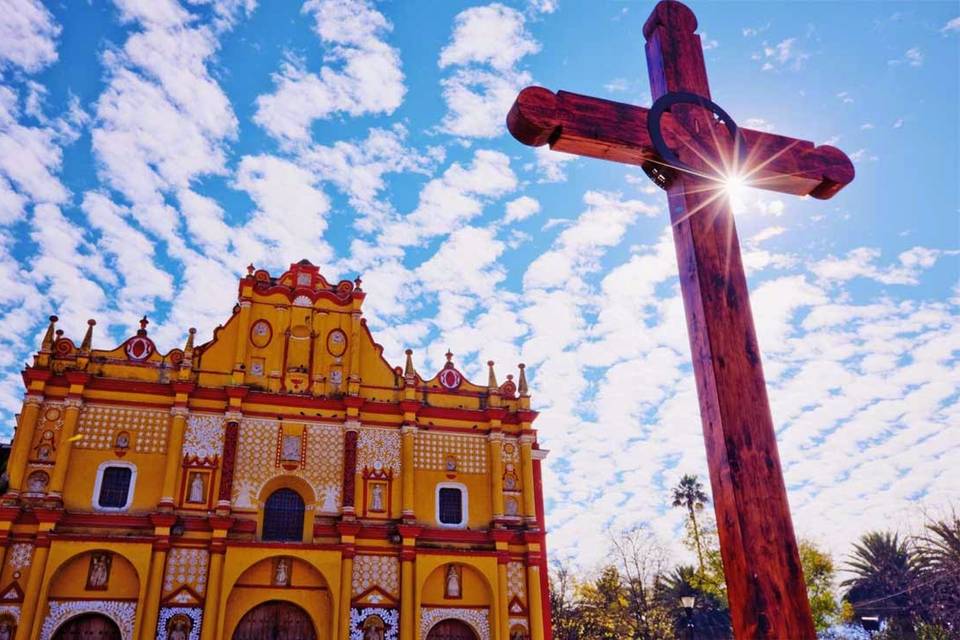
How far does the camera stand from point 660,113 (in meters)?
3.88

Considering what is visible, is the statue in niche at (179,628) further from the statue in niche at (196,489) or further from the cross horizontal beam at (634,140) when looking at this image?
the cross horizontal beam at (634,140)

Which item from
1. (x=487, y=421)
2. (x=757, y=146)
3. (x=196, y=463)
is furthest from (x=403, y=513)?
(x=757, y=146)

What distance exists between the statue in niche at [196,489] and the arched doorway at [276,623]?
10.6 feet

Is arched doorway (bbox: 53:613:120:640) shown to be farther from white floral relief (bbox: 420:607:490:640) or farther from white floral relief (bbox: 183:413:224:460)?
white floral relief (bbox: 420:607:490:640)

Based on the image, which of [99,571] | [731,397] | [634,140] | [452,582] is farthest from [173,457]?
[731,397]

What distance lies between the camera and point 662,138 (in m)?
3.83

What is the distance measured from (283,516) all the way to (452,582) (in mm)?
5001

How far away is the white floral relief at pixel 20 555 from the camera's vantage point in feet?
60.1

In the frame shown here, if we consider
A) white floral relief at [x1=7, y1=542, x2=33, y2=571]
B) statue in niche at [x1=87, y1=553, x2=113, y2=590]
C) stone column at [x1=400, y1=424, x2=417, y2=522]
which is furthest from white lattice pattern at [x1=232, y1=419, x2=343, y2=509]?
white floral relief at [x1=7, y1=542, x2=33, y2=571]

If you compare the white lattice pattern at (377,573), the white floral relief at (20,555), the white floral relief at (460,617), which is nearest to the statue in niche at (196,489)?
the white floral relief at (20,555)

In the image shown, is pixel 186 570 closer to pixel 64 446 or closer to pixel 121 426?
pixel 121 426

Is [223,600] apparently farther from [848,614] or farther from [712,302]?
[848,614]

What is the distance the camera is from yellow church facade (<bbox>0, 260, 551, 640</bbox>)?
1869 centimetres

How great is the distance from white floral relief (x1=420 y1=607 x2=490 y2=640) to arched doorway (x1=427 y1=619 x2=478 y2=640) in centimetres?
13
